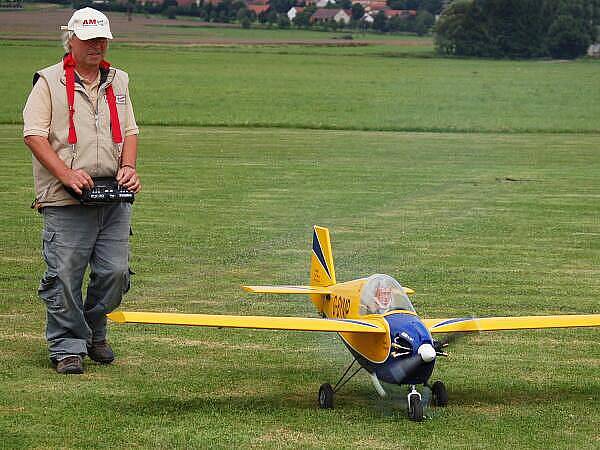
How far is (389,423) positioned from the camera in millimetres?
6562

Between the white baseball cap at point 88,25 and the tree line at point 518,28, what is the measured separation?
6984 centimetres

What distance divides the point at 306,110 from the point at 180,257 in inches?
1179

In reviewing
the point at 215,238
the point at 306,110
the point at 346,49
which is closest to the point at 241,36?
the point at 346,49

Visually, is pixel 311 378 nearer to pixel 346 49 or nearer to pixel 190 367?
pixel 190 367

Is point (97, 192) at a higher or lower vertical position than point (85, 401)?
higher

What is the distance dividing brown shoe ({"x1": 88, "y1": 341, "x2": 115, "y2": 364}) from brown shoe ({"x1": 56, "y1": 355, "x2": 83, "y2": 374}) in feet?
0.84

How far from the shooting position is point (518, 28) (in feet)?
254

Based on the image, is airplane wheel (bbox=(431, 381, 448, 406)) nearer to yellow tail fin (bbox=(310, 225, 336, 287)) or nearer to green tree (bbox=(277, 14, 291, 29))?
yellow tail fin (bbox=(310, 225, 336, 287))

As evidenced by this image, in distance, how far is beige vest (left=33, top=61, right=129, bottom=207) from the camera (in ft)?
24.0

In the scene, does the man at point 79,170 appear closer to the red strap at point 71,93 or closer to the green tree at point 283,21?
the red strap at point 71,93

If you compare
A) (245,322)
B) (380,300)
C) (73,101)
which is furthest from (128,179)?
(380,300)

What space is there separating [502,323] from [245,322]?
150 centimetres

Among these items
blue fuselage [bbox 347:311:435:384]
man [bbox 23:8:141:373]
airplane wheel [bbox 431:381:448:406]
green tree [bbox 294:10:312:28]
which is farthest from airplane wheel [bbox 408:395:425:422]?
green tree [bbox 294:10:312:28]

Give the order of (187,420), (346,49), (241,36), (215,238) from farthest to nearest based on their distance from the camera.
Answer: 1. (346,49)
2. (241,36)
3. (215,238)
4. (187,420)
